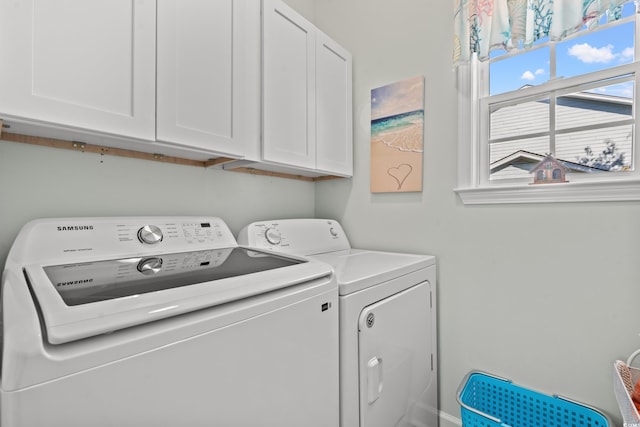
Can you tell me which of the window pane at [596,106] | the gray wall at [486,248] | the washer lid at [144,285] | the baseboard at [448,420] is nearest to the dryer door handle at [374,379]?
the washer lid at [144,285]

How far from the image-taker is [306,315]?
0.91 metres

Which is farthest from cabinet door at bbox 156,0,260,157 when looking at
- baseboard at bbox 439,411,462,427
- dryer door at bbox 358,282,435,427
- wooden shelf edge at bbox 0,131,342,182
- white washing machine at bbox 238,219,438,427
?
baseboard at bbox 439,411,462,427

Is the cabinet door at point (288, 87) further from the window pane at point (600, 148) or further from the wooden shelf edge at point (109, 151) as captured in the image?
the window pane at point (600, 148)

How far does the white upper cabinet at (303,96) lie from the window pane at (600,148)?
3.75ft

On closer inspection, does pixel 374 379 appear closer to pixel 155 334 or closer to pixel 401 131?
pixel 155 334

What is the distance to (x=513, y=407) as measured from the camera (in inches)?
58.0

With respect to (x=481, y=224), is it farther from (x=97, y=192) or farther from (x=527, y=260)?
(x=97, y=192)

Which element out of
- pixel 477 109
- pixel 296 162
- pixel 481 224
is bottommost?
pixel 481 224

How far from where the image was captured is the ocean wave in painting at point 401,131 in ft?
5.76

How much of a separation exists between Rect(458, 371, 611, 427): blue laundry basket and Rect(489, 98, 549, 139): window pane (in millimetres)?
1279

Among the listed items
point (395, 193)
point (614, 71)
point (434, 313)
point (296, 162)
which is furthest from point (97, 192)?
point (614, 71)

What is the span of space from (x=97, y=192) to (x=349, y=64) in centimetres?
163

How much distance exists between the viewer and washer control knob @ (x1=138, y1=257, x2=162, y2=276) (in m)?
0.94

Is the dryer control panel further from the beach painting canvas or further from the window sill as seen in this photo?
the window sill
